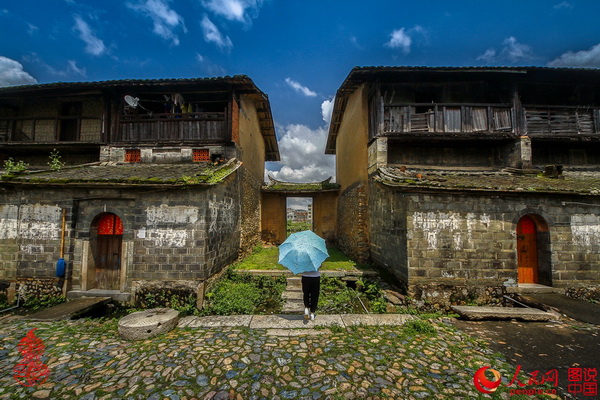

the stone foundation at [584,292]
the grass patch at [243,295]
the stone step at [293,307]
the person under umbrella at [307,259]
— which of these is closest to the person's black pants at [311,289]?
the person under umbrella at [307,259]

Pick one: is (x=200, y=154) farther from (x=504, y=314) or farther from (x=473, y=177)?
(x=504, y=314)

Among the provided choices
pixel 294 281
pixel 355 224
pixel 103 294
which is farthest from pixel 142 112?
pixel 355 224

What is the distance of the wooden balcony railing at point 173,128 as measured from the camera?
9.96 meters

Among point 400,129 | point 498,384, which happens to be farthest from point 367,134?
point 498,384

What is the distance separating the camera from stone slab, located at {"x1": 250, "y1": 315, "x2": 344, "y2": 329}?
527 cm

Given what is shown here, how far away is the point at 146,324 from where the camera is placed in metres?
4.84

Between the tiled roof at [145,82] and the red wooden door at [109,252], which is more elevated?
the tiled roof at [145,82]

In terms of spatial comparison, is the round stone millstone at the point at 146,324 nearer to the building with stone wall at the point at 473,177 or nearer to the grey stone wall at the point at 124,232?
the grey stone wall at the point at 124,232

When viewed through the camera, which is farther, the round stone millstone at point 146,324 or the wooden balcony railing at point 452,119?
the wooden balcony railing at point 452,119

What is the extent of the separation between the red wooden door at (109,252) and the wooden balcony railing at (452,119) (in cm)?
1050

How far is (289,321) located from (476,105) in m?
10.8

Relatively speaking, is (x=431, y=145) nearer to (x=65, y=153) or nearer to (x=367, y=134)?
(x=367, y=134)

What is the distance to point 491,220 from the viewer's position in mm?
6672

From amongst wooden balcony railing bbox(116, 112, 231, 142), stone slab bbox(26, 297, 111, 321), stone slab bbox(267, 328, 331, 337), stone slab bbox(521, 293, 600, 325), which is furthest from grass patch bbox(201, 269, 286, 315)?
stone slab bbox(521, 293, 600, 325)
